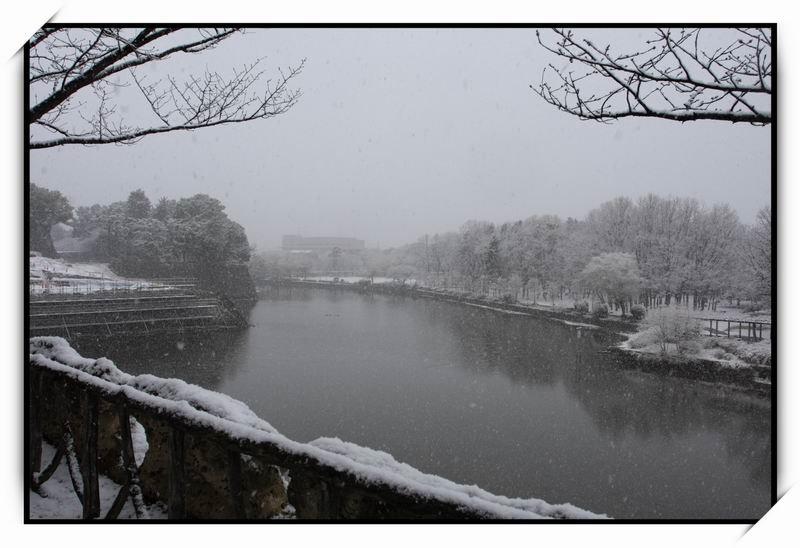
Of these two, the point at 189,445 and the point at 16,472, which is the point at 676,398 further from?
the point at 16,472

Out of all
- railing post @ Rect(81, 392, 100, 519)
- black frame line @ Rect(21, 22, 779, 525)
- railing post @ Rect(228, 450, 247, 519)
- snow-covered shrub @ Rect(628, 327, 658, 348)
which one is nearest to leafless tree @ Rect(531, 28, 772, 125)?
black frame line @ Rect(21, 22, 779, 525)

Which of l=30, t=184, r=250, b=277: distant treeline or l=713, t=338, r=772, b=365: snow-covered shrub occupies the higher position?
l=30, t=184, r=250, b=277: distant treeline

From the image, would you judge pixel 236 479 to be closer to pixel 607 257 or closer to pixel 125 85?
pixel 125 85

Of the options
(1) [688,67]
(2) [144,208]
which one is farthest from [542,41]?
(2) [144,208]

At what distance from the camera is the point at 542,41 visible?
260 cm

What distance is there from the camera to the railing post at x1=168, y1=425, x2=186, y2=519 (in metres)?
1.66

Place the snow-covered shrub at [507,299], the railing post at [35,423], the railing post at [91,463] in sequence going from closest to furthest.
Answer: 1. the railing post at [91,463]
2. the railing post at [35,423]
3. the snow-covered shrub at [507,299]

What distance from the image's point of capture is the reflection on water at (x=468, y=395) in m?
3.72

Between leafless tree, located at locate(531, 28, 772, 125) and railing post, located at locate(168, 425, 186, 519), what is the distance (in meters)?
2.38

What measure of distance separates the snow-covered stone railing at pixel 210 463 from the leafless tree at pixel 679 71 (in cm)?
197

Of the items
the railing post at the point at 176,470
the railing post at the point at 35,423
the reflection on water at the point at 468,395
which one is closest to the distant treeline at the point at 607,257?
the reflection on water at the point at 468,395

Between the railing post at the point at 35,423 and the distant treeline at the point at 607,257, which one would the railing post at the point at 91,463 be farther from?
the distant treeline at the point at 607,257

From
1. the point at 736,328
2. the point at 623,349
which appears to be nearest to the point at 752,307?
the point at 736,328

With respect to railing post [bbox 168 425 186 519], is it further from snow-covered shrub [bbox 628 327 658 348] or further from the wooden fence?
snow-covered shrub [bbox 628 327 658 348]
